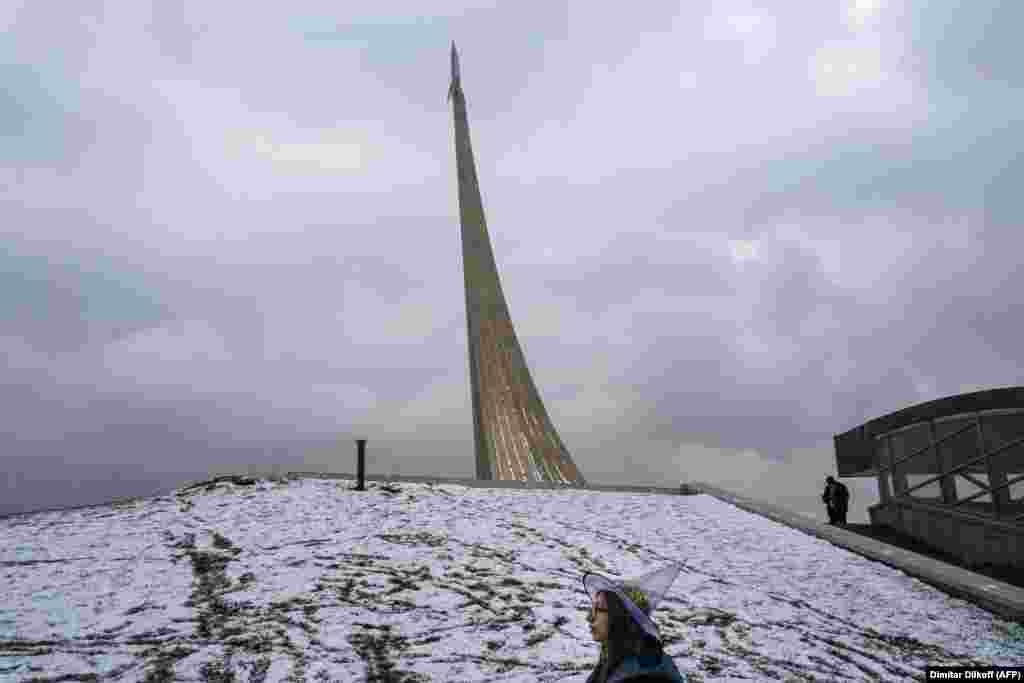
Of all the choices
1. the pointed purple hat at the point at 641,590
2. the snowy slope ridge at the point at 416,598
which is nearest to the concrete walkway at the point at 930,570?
the snowy slope ridge at the point at 416,598

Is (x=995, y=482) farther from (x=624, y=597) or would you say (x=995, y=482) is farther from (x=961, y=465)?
(x=624, y=597)

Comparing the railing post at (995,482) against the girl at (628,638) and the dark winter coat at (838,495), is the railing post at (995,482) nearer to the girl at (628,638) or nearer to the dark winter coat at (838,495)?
the dark winter coat at (838,495)

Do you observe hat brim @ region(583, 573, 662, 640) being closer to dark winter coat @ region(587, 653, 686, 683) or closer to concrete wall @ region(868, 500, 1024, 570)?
dark winter coat @ region(587, 653, 686, 683)

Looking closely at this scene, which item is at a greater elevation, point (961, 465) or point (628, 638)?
point (961, 465)

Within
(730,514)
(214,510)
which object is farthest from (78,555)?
(730,514)

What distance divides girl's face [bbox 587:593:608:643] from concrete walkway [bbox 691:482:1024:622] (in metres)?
5.04

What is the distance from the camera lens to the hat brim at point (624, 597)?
227 cm

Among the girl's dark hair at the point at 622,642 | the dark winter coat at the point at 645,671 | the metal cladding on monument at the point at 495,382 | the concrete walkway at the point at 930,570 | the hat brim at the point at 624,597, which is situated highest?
the metal cladding on monument at the point at 495,382

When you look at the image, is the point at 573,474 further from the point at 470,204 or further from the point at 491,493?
the point at 470,204

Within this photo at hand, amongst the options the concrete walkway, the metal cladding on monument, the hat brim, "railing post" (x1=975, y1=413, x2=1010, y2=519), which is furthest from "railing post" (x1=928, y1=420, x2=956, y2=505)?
the hat brim

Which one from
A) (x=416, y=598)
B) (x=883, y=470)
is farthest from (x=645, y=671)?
(x=883, y=470)

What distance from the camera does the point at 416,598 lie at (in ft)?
17.1

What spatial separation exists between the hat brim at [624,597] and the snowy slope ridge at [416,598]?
1.88 metres

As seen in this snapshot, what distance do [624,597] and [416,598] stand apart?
329 cm
